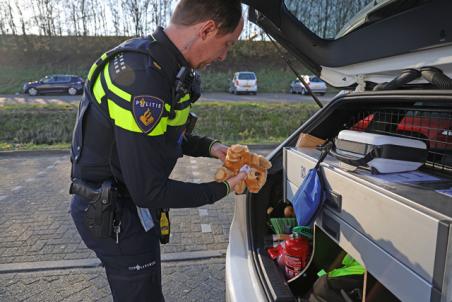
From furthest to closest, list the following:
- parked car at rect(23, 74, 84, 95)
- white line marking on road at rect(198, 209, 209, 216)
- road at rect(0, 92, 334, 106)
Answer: parked car at rect(23, 74, 84, 95) → road at rect(0, 92, 334, 106) → white line marking on road at rect(198, 209, 209, 216)

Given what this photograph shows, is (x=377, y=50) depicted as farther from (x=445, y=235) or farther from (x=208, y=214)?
(x=208, y=214)

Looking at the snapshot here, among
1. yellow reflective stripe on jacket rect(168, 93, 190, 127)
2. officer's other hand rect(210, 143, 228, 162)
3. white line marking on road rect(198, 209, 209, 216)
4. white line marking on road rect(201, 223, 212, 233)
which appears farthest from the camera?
white line marking on road rect(198, 209, 209, 216)

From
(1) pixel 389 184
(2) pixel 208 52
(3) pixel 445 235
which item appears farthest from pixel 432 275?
(2) pixel 208 52

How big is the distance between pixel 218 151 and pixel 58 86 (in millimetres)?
22994

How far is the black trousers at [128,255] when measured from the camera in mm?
1688

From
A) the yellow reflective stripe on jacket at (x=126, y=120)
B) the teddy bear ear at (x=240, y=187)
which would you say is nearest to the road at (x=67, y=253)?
the teddy bear ear at (x=240, y=187)

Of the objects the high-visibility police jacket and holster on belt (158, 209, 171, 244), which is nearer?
the high-visibility police jacket

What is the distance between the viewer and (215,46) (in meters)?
1.53

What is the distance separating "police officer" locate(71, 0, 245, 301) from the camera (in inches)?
53.6

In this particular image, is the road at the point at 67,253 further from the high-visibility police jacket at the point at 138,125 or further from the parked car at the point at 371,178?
the high-visibility police jacket at the point at 138,125

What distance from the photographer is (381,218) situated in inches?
43.3

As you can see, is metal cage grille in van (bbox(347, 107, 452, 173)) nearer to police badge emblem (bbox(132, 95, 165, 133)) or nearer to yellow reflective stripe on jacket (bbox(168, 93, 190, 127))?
yellow reflective stripe on jacket (bbox(168, 93, 190, 127))

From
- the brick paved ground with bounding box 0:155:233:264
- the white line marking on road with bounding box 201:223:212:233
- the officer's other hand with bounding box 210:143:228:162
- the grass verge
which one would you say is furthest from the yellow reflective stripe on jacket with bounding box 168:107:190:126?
the grass verge

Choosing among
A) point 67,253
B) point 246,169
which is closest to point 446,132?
point 246,169
